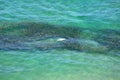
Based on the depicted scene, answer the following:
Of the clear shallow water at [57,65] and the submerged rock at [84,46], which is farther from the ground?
the submerged rock at [84,46]

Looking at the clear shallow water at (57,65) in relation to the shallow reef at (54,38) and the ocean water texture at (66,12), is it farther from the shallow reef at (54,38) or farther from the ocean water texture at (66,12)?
the ocean water texture at (66,12)

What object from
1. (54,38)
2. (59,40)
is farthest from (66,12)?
(59,40)

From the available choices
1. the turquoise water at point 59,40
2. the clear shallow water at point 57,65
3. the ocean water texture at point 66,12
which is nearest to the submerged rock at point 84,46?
the turquoise water at point 59,40

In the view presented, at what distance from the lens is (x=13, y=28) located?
14703 millimetres

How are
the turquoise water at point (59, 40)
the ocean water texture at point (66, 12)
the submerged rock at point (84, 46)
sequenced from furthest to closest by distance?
the ocean water texture at point (66, 12)
the submerged rock at point (84, 46)
the turquoise water at point (59, 40)

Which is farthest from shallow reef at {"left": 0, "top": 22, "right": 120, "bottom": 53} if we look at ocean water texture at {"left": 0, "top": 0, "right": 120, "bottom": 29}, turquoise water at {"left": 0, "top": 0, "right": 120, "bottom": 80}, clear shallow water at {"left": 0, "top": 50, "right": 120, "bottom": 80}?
ocean water texture at {"left": 0, "top": 0, "right": 120, "bottom": 29}

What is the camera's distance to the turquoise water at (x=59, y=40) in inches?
456

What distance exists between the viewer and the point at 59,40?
540 inches

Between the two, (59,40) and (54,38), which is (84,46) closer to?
(59,40)

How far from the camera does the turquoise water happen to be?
11.6 m

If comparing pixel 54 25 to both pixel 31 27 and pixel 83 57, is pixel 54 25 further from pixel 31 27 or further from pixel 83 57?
pixel 83 57

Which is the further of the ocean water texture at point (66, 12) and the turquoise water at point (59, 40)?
the ocean water texture at point (66, 12)

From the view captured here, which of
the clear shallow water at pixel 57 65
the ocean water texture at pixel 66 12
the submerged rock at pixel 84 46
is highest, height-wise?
the ocean water texture at pixel 66 12

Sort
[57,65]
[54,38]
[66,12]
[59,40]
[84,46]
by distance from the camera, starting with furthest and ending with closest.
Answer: [66,12], [54,38], [59,40], [84,46], [57,65]
